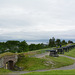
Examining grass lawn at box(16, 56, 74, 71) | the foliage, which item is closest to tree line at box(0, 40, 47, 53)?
the foliage

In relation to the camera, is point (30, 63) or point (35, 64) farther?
point (30, 63)

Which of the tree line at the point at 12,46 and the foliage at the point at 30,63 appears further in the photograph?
the tree line at the point at 12,46

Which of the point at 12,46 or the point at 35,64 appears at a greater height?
the point at 12,46

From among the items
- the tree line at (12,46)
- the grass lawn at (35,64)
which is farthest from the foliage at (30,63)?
the tree line at (12,46)

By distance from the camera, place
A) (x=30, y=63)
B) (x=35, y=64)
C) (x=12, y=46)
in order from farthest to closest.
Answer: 1. (x=12, y=46)
2. (x=30, y=63)
3. (x=35, y=64)

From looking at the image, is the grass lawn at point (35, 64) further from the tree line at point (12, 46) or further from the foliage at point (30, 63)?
the tree line at point (12, 46)

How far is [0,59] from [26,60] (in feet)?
15.2

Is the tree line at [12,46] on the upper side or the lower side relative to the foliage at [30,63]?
upper

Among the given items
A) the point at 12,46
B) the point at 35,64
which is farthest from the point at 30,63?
the point at 12,46

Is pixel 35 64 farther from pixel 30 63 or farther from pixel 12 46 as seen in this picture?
pixel 12 46

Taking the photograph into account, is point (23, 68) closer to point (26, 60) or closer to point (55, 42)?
point (26, 60)

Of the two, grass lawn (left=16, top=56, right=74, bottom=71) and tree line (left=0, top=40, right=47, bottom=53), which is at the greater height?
tree line (left=0, top=40, right=47, bottom=53)

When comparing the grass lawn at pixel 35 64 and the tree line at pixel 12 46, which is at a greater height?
the tree line at pixel 12 46

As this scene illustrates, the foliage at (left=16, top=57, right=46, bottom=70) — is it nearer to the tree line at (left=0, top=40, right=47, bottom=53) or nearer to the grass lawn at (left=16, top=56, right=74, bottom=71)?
the grass lawn at (left=16, top=56, right=74, bottom=71)
